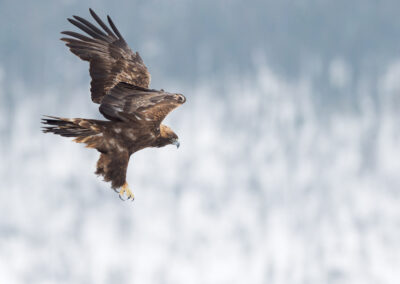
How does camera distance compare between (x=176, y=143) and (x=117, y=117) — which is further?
(x=176, y=143)

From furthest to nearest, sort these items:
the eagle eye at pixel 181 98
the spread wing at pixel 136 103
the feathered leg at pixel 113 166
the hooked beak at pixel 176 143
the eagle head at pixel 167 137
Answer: the hooked beak at pixel 176 143
the eagle head at pixel 167 137
the feathered leg at pixel 113 166
the eagle eye at pixel 181 98
the spread wing at pixel 136 103

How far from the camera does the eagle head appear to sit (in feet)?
43.9

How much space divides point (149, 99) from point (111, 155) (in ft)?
5.94

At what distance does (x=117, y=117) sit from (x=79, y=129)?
3.17 ft

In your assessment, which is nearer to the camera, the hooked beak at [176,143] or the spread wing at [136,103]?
the spread wing at [136,103]

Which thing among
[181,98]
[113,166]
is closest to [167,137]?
[113,166]

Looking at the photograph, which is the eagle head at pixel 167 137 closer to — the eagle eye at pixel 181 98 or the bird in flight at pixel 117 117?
the bird in flight at pixel 117 117

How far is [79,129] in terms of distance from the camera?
39.2 ft

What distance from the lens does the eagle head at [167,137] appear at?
13.4 metres

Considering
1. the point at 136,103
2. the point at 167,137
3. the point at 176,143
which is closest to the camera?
the point at 136,103

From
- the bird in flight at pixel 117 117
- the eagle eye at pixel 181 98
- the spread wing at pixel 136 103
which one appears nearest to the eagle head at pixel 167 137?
the bird in flight at pixel 117 117

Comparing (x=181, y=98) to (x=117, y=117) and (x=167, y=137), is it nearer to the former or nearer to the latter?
(x=117, y=117)

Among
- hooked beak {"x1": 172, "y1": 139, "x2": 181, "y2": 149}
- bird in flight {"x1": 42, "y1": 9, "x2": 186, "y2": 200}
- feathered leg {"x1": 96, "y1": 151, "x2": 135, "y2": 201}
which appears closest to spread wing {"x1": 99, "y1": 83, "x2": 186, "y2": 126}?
bird in flight {"x1": 42, "y1": 9, "x2": 186, "y2": 200}

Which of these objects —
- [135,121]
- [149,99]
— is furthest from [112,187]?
[149,99]
